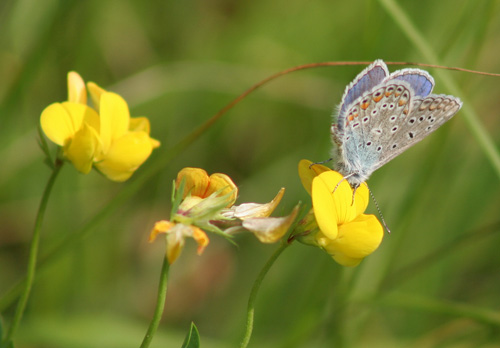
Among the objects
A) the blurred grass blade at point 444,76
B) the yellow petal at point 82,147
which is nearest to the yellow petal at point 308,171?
the yellow petal at point 82,147

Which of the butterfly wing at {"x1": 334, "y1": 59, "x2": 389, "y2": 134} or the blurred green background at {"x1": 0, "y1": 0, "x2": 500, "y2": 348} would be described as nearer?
the butterfly wing at {"x1": 334, "y1": 59, "x2": 389, "y2": 134}

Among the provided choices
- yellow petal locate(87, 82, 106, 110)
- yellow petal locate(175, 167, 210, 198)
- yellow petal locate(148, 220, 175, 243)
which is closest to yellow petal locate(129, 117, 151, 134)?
yellow petal locate(87, 82, 106, 110)

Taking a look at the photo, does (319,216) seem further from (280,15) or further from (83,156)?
(280,15)

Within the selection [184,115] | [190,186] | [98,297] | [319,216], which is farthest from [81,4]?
[319,216]

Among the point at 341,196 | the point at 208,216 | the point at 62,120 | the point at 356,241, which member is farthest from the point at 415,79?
the point at 62,120

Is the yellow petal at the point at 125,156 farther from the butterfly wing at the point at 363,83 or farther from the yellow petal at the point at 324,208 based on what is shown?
the butterfly wing at the point at 363,83

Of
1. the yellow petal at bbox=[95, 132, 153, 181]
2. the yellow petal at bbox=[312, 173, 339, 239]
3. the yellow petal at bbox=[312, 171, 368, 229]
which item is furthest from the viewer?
the yellow petal at bbox=[95, 132, 153, 181]

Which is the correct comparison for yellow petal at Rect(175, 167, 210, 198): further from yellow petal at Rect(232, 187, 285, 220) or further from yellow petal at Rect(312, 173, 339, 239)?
yellow petal at Rect(312, 173, 339, 239)
